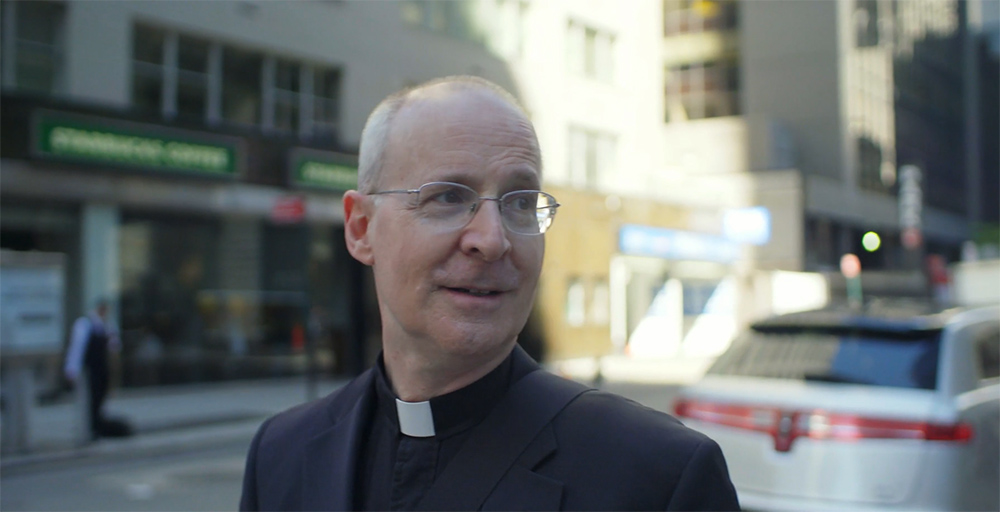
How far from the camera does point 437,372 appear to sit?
58.3 inches

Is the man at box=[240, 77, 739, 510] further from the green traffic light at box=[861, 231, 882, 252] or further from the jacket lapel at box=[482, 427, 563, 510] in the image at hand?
the green traffic light at box=[861, 231, 882, 252]

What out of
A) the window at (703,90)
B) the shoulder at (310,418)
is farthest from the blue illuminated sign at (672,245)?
the shoulder at (310,418)

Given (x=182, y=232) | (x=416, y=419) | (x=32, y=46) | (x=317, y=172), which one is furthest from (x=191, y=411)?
(x=416, y=419)

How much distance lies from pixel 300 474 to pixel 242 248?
14.5 metres

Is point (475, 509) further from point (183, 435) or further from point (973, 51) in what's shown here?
point (183, 435)

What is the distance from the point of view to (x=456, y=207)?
1.39 meters

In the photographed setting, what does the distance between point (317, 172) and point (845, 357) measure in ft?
29.7

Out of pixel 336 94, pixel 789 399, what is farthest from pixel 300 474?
pixel 336 94

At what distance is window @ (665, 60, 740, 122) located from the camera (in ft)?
23.4

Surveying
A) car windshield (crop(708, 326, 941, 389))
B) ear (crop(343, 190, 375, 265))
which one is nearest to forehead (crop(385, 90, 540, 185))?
ear (crop(343, 190, 375, 265))

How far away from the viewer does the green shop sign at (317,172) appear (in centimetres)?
1055

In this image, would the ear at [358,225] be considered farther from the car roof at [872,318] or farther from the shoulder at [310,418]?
the car roof at [872,318]

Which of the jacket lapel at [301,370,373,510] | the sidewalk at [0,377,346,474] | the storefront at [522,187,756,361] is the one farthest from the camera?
the sidewalk at [0,377,346,474]

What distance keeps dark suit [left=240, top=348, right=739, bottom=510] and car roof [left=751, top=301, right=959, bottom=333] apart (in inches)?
144
